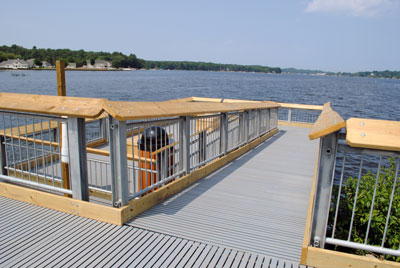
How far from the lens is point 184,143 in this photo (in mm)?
5465

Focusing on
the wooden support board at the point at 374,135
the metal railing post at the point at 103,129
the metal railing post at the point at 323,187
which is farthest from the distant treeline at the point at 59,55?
the wooden support board at the point at 374,135

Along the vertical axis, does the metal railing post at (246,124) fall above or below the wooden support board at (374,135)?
below

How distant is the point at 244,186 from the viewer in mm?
5930

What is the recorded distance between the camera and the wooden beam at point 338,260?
123 inches

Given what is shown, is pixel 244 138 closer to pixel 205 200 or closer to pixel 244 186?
pixel 244 186

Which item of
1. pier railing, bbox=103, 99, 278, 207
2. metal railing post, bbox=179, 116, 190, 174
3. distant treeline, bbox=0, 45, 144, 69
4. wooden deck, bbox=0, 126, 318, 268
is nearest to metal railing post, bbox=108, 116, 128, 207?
pier railing, bbox=103, 99, 278, 207

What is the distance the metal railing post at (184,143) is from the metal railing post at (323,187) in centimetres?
266

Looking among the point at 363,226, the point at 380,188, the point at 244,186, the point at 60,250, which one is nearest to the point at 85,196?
the point at 60,250

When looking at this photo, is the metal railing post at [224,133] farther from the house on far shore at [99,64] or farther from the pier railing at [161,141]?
the house on far shore at [99,64]

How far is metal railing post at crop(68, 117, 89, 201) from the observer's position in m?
4.02

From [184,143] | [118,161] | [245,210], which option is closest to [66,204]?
[118,161]

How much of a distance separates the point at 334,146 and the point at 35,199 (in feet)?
12.9

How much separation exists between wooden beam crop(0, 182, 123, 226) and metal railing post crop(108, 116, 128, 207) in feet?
0.53

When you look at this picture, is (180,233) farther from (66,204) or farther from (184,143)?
(184,143)
